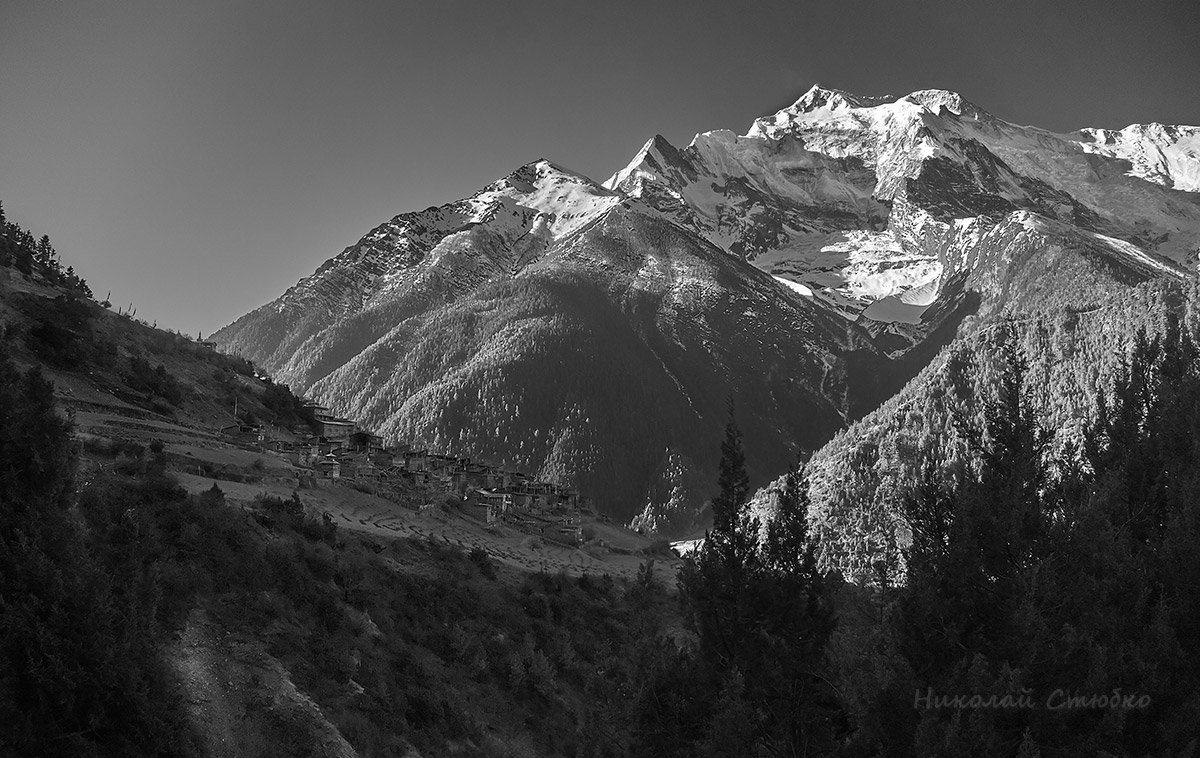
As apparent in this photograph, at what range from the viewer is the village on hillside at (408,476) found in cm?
5006

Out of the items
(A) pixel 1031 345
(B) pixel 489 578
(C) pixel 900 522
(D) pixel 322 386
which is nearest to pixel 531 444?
(D) pixel 322 386

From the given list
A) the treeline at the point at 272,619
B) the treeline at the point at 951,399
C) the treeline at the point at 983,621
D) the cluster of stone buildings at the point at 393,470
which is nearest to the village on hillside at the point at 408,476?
the cluster of stone buildings at the point at 393,470

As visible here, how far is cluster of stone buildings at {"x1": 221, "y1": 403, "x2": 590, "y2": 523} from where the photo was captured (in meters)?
50.4

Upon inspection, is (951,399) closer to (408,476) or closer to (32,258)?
(408,476)

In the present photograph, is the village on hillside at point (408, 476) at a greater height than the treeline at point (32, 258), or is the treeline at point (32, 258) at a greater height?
the treeline at point (32, 258)

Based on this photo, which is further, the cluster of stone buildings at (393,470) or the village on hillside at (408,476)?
the cluster of stone buildings at (393,470)

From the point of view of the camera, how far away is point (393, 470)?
206 ft

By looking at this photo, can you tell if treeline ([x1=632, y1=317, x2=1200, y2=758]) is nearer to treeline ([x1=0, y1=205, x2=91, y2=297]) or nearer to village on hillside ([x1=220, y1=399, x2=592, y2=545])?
village on hillside ([x1=220, y1=399, x2=592, y2=545])

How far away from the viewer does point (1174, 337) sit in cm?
2894

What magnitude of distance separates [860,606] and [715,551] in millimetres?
3754

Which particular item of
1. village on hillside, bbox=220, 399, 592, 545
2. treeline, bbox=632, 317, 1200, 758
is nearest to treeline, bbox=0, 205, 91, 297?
village on hillside, bbox=220, 399, 592, 545

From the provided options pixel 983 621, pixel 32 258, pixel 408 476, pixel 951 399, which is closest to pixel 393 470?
pixel 408 476

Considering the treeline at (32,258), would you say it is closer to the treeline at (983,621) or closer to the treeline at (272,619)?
the treeline at (272,619)

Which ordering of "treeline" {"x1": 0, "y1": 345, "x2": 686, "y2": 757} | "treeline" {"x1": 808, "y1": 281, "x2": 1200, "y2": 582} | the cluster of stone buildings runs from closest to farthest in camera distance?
"treeline" {"x1": 0, "y1": 345, "x2": 686, "y2": 757}, the cluster of stone buildings, "treeline" {"x1": 808, "y1": 281, "x2": 1200, "y2": 582}
